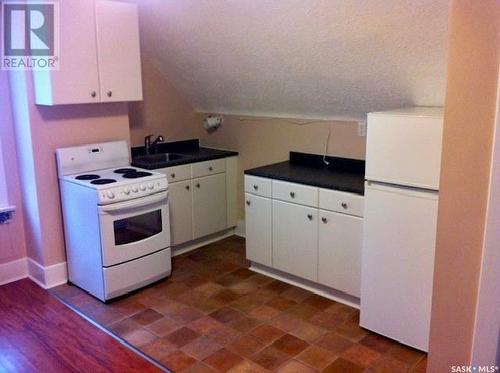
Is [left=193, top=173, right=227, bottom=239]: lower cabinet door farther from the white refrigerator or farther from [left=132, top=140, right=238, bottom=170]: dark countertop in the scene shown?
the white refrigerator

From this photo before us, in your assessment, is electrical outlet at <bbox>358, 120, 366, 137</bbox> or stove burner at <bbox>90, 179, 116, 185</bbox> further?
electrical outlet at <bbox>358, 120, 366, 137</bbox>

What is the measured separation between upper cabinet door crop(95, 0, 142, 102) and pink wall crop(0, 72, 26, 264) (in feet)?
2.41

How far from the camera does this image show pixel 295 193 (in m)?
3.34

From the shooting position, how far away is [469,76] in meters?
1.33

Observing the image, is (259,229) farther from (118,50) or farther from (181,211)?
(118,50)

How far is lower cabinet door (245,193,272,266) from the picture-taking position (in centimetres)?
357

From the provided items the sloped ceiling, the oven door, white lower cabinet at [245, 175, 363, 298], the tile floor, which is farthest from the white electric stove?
the sloped ceiling

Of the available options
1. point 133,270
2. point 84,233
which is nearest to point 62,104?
point 84,233

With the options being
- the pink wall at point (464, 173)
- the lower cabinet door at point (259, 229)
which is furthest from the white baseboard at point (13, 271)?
the pink wall at point (464, 173)

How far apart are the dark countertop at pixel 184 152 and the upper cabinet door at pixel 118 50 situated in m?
0.57

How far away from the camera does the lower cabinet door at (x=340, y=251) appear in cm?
305

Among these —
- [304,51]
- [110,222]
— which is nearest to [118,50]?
[110,222]

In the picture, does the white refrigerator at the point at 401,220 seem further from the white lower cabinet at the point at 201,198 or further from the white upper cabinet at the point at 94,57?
the white upper cabinet at the point at 94,57

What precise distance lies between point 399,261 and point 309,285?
99 centimetres
